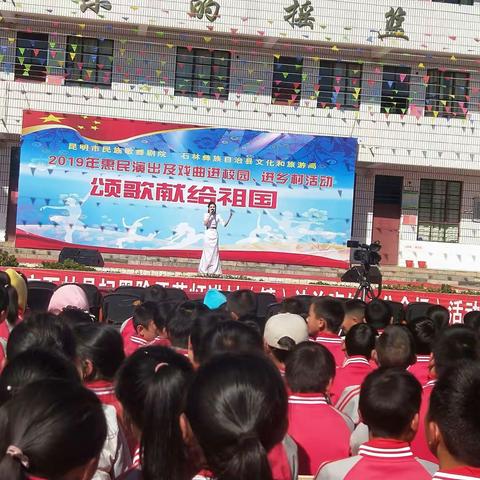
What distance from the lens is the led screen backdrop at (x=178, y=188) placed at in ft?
62.1

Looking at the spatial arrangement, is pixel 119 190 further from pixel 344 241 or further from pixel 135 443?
pixel 135 443

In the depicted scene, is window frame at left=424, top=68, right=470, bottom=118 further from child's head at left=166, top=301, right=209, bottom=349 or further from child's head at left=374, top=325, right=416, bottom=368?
child's head at left=374, top=325, right=416, bottom=368

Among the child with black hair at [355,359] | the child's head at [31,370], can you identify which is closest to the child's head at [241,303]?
the child with black hair at [355,359]

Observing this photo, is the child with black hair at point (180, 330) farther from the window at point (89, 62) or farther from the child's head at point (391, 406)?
the window at point (89, 62)

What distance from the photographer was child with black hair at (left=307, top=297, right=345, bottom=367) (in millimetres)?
5543

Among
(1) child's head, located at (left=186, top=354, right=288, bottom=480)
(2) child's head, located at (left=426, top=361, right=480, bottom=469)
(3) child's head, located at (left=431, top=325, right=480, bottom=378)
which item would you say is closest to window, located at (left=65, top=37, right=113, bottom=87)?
(3) child's head, located at (left=431, top=325, right=480, bottom=378)

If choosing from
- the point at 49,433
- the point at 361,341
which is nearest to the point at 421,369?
the point at 361,341

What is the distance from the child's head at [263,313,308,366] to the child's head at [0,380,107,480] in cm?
222

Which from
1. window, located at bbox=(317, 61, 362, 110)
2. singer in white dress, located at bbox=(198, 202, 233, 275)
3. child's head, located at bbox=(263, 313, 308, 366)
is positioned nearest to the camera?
child's head, located at bbox=(263, 313, 308, 366)

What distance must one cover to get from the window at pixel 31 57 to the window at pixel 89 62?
549mm

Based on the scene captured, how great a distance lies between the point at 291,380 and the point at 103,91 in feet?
56.1

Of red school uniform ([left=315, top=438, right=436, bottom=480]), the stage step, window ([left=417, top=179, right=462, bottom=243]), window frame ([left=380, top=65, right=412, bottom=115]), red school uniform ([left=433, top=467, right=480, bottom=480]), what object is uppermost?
window frame ([left=380, top=65, right=412, bottom=115])

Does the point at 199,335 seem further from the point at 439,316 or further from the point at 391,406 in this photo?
the point at 439,316

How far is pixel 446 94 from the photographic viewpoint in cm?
2155
